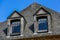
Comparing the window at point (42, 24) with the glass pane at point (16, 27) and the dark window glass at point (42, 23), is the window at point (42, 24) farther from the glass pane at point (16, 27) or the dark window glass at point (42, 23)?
the glass pane at point (16, 27)

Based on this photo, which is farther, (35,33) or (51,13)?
(51,13)

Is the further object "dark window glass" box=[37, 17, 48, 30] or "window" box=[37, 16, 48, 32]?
"dark window glass" box=[37, 17, 48, 30]

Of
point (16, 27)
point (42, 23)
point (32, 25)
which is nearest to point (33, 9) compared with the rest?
point (32, 25)

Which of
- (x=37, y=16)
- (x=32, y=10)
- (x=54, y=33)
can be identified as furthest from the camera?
(x=32, y=10)

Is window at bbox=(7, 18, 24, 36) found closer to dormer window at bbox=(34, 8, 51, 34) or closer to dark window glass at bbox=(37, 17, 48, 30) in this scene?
dormer window at bbox=(34, 8, 51, 34)

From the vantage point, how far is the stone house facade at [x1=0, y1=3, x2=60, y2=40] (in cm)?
1747

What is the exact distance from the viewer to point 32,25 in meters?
18.3

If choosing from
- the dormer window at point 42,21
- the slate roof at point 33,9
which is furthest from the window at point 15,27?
the slate roof at point 33,9

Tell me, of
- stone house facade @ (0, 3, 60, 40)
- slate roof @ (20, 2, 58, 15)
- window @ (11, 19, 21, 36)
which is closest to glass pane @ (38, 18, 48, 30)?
stone house facade @ (0, 3, 60, 40)

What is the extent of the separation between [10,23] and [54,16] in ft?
11.0

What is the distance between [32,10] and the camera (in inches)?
778

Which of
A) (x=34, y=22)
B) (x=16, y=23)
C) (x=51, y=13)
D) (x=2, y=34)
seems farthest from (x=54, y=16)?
(x=2, y=34)

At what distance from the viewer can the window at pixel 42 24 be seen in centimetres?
1769

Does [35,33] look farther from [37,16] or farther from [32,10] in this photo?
[32,10]
